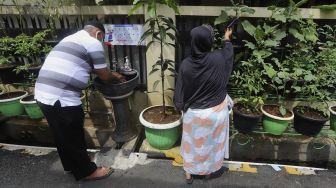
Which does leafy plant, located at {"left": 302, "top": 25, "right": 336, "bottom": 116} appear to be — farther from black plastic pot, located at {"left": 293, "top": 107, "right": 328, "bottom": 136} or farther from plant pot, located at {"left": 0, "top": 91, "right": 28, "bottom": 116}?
plant pot, located at {"left": 0, "top": 91, "right": 28, "bottom": 116}

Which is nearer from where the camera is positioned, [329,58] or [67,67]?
A: [67,67]

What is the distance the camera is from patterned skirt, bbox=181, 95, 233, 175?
2998 mm

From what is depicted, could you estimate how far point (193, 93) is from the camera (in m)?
2.94

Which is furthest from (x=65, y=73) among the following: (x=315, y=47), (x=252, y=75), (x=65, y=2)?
(x=315, y=47)

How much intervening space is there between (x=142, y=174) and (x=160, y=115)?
2.90ft

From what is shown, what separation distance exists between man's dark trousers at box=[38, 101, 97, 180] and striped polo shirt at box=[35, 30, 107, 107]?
11 cm

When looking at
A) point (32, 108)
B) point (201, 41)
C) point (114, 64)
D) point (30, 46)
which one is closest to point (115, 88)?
point (114, 64)

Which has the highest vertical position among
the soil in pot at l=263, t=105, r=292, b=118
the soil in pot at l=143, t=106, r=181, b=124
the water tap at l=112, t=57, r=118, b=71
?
the water tap at l=112, t=57, r=118, b=71

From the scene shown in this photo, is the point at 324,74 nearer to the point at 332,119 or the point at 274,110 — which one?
the point at 332,119

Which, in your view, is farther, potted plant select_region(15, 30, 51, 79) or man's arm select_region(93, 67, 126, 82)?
potted plant select_region(15, 30, 51, 79)

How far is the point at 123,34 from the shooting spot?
409 centimetres

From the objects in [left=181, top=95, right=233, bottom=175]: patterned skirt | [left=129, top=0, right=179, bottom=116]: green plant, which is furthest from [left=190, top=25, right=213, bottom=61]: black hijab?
[left=129, top=0, right=179, bottom=116]: green plant

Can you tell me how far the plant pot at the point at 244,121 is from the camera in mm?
3533

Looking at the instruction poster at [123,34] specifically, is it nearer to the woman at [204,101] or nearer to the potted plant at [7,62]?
the woman at [204,101]
